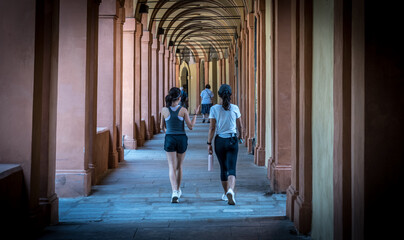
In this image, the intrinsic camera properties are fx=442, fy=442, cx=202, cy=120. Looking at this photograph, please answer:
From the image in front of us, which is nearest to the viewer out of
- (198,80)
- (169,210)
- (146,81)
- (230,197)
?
(169,210)

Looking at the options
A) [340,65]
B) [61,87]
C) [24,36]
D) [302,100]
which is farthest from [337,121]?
[61,87]

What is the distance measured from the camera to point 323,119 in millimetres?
4352

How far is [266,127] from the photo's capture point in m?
10.1

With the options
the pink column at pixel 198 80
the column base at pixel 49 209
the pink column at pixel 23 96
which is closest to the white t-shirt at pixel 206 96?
the column base at pixel 49 209

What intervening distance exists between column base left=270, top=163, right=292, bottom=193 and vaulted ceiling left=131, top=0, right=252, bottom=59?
7632 mm

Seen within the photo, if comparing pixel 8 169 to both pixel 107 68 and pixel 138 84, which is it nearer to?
pixel 107 68

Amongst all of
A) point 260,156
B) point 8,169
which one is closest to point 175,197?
point 8,169

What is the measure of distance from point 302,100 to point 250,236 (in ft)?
5.31

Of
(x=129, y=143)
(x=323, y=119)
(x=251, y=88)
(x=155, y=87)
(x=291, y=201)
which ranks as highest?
(x=155, y=87)

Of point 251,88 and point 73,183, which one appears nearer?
point 73,183

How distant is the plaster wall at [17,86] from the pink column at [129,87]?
902 cm

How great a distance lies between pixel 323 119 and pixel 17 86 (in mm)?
3302

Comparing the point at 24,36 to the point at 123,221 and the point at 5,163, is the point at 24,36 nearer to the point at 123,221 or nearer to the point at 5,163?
the point at 5,163

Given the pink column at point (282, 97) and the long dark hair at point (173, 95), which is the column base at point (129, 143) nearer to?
the pink column at point (282, 97)
